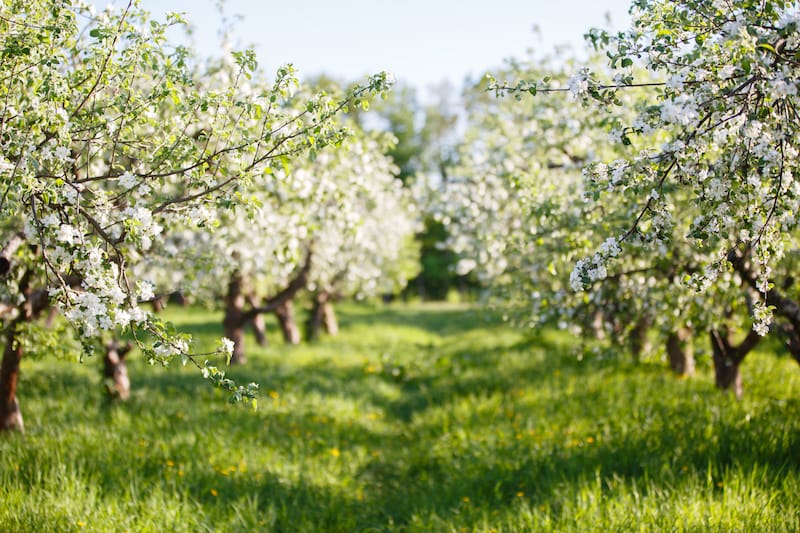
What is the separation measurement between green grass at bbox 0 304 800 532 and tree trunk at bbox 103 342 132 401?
0.81ft

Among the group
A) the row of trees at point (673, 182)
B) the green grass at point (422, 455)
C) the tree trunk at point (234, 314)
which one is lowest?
→ the green grass at point (422, 455)

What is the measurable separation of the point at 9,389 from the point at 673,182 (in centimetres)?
813

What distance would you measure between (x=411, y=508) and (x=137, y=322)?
A: 14.0 feet

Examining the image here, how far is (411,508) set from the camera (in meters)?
7.23

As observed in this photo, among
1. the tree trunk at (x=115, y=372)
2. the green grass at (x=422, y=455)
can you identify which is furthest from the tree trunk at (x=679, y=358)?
the tree trunk at (x=115, y=372)

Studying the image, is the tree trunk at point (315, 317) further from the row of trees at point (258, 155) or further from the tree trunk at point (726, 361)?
the tree trunk at point (726, 361)

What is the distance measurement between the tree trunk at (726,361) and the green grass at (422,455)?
0.25m

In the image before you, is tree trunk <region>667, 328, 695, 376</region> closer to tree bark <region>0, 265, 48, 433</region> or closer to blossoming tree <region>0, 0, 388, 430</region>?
blossoming tree <region>0, 0, 388, 430</region>

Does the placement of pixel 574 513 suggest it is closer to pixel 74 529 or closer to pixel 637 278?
pixel 637 278

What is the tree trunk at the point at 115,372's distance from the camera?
33.3ft

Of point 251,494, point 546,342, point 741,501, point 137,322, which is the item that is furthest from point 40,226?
point 546,342

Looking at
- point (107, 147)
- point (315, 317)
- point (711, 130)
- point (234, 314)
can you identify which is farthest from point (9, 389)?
point (315, 317)

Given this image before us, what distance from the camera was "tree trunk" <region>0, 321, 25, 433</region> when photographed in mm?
7840

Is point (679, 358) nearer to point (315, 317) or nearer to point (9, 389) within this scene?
point (9, 389)
